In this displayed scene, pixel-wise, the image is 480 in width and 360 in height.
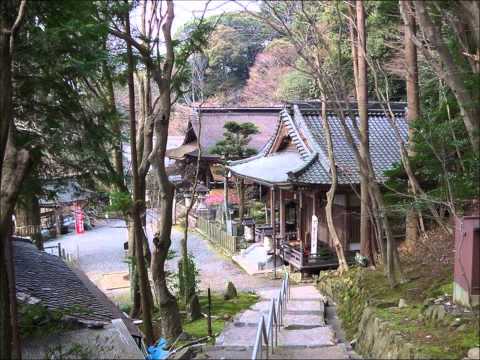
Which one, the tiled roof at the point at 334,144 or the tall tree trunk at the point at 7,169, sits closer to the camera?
the tall tree trunk at the point at 7,169

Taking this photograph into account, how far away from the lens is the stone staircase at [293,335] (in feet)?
23.4

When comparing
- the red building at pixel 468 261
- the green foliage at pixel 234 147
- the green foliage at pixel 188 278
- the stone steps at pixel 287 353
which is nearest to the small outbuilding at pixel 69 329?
the stone steps at pixel 287 353

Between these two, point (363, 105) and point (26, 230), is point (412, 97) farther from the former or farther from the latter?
point (26, 230)

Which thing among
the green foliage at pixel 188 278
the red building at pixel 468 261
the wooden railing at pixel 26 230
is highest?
the red building at pixel 468 261

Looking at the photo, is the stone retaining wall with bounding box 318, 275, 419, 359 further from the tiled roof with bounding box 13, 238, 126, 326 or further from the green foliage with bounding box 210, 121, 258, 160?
the green foliage with bounding box 210, 121, 258, 160

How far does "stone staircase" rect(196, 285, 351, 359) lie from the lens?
23.4ft

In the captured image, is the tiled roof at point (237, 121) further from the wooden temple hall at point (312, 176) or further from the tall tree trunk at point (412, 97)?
the tall tree trunk at point (412, 97)

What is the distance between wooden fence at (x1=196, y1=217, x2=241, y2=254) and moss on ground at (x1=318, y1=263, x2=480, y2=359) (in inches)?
296

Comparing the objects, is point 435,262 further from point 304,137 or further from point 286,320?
point 304,137

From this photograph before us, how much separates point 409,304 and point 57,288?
224 inches

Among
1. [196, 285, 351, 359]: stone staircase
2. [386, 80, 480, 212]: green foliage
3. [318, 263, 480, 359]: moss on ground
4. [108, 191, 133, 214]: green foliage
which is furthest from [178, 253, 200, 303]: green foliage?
[386, 80, 480, 212]: green foliage

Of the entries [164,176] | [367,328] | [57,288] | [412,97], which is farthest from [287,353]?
[412,97]

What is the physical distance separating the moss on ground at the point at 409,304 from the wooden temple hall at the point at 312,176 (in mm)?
2018

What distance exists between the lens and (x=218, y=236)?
24.0 m
